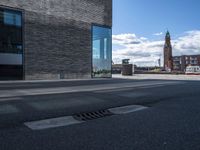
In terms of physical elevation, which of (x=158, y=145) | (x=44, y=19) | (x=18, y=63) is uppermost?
(x=44, y=19)

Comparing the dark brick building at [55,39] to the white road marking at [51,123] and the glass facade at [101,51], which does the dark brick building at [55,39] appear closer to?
the glass facade at [101,51]

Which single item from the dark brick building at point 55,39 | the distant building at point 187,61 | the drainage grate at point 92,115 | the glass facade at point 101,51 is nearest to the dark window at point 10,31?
the dark brick building at point 55,39

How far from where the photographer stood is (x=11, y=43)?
82.1ft

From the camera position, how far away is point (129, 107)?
368 inches

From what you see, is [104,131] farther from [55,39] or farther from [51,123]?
[55,39]

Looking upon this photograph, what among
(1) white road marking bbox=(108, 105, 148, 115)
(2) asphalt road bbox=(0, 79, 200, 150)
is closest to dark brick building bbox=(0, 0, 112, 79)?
(2) asphalt road bbox=(0, 79, 200, 150)

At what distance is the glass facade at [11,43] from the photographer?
80.0 ft

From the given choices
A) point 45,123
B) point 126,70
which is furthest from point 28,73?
point 126,70

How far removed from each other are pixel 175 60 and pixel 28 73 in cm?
12720

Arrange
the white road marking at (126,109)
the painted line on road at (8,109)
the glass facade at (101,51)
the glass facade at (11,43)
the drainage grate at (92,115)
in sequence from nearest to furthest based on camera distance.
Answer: the drainage grate at (92,115) < the painted line on road at (8,109) < the white road marking at (126,109) < the glass facade at (11,43) < the glass facade at (101,51)

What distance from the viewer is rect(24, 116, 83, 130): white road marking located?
641 centimetres

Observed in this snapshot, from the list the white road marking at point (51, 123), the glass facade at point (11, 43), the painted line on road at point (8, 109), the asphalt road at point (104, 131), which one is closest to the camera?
the asphalt road at point (104, 131)

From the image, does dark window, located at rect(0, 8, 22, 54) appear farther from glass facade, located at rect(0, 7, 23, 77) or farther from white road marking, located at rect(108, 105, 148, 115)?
white road marking, located at rect(108, 105, 148, 115)

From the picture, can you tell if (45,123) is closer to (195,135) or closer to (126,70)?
(195,135)
